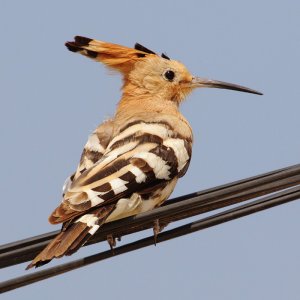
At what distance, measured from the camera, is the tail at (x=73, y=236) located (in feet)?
11.4

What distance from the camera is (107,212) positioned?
397 centimetres

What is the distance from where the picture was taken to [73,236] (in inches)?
148

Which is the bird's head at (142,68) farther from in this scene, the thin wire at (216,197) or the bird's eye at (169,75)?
the thin wire at (216,197)

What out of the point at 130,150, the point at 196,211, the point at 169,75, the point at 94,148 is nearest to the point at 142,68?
the point at 169,75

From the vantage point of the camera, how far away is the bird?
12.6 feet

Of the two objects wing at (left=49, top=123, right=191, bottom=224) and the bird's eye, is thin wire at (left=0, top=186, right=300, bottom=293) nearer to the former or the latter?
wing at (left=49, top=123, right=191, bottom=224)

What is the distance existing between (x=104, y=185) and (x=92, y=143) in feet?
2.94

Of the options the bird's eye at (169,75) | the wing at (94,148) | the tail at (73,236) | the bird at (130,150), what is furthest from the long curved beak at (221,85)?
the tail at (73,236)

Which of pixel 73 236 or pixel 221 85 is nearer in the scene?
pixel 73 236

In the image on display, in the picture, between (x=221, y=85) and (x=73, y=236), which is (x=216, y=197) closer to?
(x=73, y=236)

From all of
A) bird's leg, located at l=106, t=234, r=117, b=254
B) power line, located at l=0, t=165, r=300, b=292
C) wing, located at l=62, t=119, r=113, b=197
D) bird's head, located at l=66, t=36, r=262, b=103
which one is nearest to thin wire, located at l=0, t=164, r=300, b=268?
power line, located at l=0, t=165, r=300, b=292

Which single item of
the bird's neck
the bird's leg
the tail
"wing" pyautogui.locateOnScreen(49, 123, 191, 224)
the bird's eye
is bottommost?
the bird's leg

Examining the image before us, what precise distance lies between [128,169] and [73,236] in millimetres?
558

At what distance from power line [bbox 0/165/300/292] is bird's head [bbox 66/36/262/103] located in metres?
2.19
